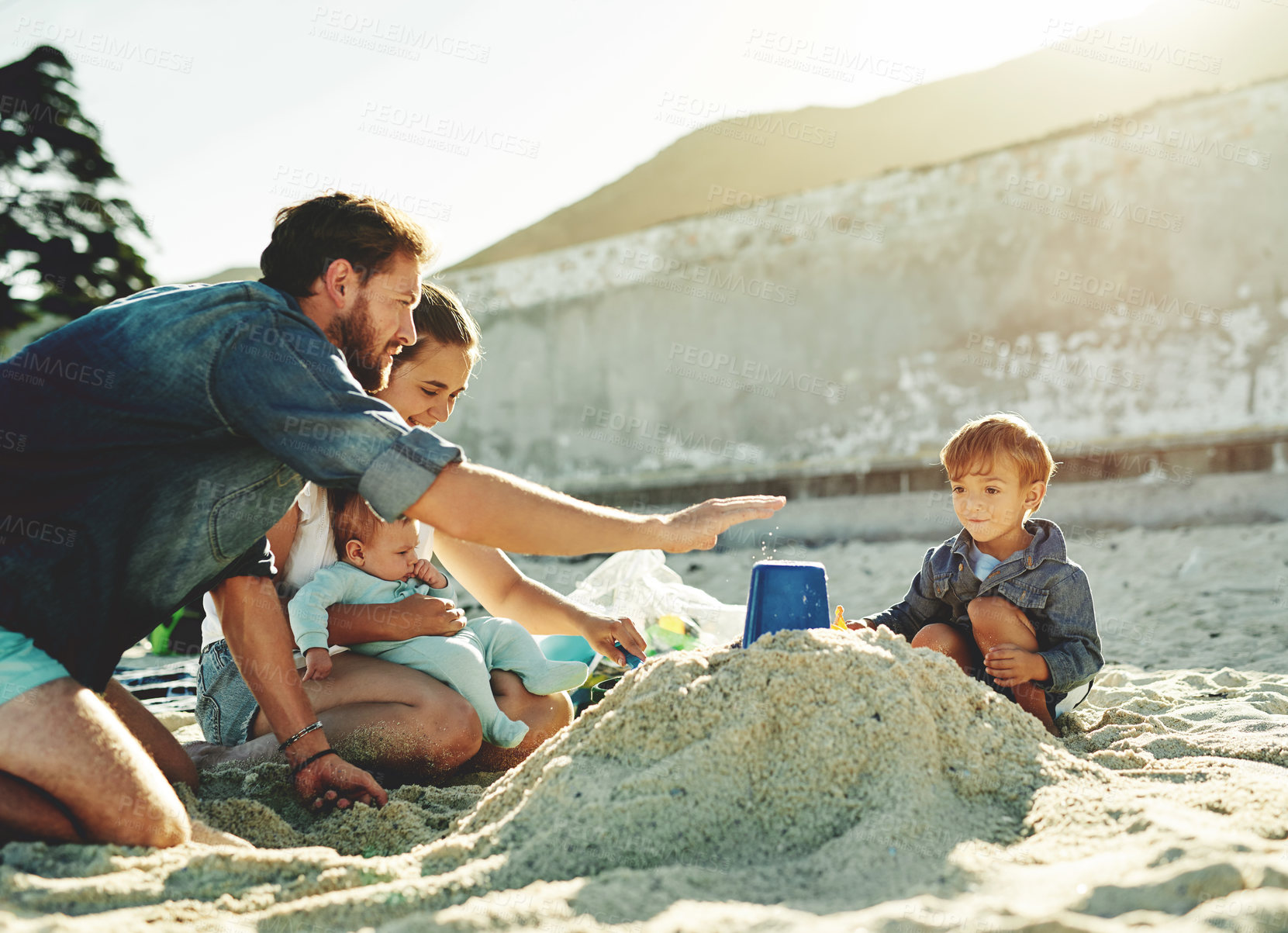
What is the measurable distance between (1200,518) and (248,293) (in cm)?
685

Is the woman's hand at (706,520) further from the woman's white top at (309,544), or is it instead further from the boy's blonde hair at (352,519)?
the woman's white top at (309,544)

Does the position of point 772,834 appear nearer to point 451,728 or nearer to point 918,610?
point 451,728

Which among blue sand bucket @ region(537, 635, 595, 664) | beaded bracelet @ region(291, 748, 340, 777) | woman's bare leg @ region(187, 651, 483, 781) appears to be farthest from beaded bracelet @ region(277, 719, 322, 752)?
blue sand bucket @ region(537, 635, 595, 664)

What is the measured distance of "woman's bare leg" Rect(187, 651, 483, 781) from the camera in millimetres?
2266

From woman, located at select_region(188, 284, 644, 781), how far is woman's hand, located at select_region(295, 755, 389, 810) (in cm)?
22

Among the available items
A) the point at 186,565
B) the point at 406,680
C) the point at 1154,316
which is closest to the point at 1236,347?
the point at 1154,316

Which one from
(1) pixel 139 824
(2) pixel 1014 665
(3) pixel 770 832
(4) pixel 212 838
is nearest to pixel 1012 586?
(2) pixel 1014 665

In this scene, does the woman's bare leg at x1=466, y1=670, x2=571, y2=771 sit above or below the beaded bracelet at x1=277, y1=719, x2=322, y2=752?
below

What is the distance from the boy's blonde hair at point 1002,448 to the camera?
2689 mm

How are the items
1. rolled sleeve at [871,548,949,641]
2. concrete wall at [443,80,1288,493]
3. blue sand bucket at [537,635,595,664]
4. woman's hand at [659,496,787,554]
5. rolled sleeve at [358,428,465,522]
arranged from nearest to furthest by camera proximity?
rolled sleeve at [358,428,465,522], woman's hand at [659,496,787,554], rolled sleeve at [871,548,949,641], blue sand bucket at [537,635,595,664], concrete wall at [443,80,1288,493]

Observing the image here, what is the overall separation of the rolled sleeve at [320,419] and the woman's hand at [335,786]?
76 centimetres

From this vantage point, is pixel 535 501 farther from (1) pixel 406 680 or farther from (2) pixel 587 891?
(1) pixel 406 680

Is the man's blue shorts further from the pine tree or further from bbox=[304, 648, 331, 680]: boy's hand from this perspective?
the pine tree

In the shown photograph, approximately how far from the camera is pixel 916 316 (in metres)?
7.93
